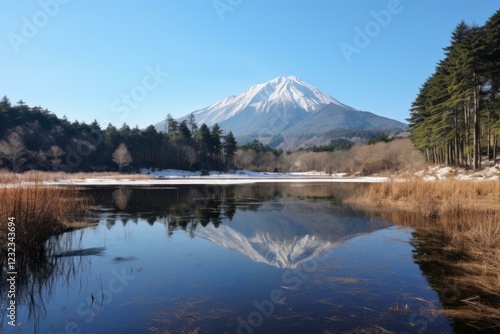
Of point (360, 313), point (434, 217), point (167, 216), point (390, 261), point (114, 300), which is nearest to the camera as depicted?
point (360, 313)

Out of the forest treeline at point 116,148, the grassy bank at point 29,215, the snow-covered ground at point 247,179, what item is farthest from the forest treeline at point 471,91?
the grassy bank at point 29,215

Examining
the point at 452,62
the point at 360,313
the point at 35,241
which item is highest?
the point at 452,62

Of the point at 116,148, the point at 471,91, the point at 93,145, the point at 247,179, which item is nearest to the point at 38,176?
the point at 471,91

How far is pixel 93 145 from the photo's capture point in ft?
237

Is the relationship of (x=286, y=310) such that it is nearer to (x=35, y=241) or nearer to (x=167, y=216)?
(x=35, y=241)

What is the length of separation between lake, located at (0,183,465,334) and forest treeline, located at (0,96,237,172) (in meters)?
49.0

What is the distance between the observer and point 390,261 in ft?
27.6

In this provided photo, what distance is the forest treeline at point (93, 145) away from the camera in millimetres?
59969

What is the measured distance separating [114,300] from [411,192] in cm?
1721

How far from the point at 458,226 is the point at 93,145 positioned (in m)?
73.2

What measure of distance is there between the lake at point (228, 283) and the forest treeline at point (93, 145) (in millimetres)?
49014

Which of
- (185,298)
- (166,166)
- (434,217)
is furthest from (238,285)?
(166,166)

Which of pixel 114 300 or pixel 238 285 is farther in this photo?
pixel 238 285

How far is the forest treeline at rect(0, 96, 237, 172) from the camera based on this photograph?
5997 centimetres
